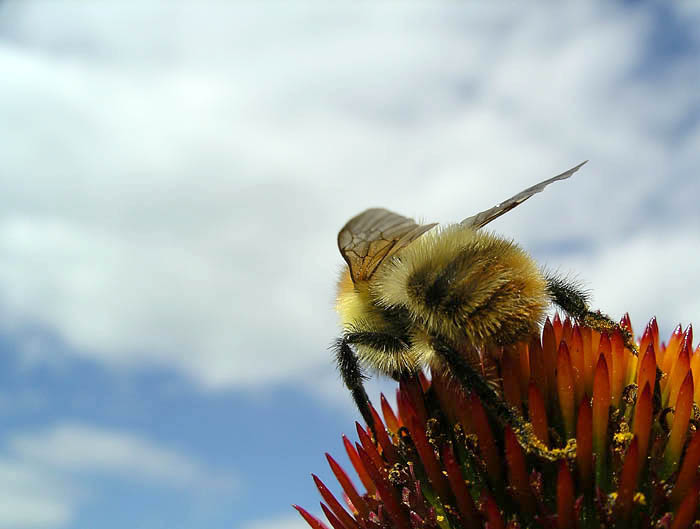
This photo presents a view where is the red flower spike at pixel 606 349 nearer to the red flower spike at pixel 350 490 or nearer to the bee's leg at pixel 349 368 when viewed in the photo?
the bee's leg at pixel 349 368

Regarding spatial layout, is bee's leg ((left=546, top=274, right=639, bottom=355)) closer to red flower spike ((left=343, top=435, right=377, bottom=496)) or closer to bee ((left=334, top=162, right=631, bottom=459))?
bee ((left=334, top=162, right=631, bottom=459))

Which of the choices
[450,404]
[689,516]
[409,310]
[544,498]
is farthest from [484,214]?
[689,516]

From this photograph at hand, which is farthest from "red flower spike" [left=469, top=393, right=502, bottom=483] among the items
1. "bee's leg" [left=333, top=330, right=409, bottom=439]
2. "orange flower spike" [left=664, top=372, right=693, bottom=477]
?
"orange flower spike" [left=664, top=372, right=693, bottom=477]

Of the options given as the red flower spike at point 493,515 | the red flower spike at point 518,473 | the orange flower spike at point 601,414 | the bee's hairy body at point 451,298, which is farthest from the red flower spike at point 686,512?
the bee's hairy body at point 451,298

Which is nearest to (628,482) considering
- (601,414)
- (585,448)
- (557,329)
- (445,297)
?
(585,448)

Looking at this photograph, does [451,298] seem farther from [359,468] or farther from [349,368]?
[359,468]

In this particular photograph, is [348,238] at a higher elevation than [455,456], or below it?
higher

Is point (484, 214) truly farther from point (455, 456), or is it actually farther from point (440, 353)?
point (455, 456)
